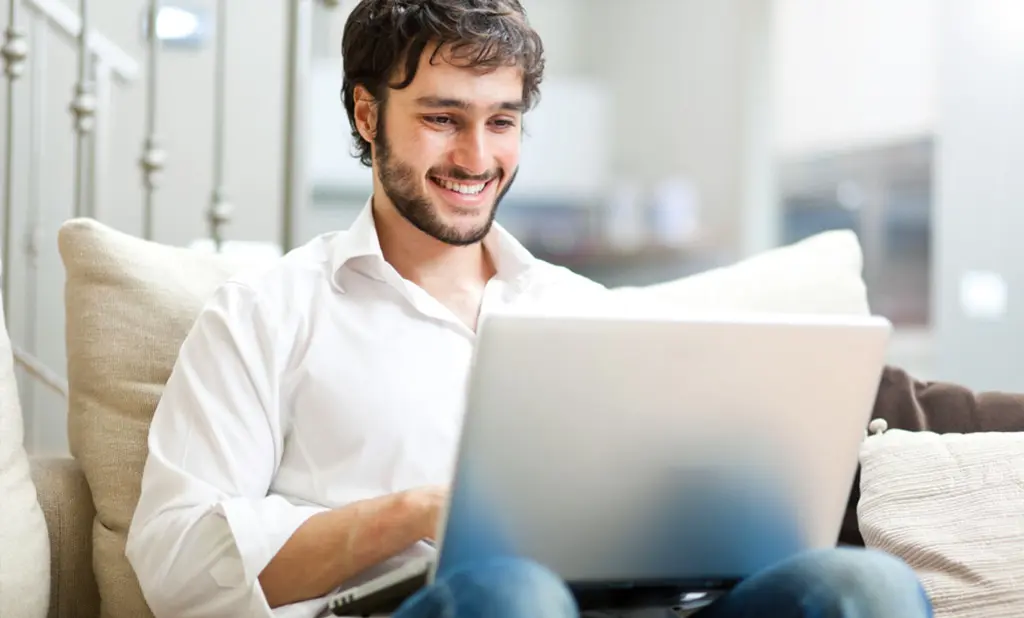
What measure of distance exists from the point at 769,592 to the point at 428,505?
347 millimetres

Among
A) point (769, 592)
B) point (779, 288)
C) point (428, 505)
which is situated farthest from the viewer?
point (779, 288)

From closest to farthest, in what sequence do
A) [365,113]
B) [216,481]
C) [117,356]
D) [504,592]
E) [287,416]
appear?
[504,592] < [216,481] < [287,416] < [117,356] < [365,113]

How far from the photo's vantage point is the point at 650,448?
99 cm

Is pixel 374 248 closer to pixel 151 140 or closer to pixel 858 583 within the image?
pixel 858 583

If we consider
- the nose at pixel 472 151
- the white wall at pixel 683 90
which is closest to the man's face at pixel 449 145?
the nose at pixel 472 151

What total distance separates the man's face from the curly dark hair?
0.6 inches

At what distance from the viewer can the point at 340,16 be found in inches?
200

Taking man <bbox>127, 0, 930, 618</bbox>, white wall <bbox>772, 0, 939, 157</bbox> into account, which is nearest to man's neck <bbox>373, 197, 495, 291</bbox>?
man <bbox>127, 0, 930, 618</bbox>

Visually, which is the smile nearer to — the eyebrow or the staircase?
the eyebrow

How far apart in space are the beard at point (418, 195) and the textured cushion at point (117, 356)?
0.28m

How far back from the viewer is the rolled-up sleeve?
4.17 ft

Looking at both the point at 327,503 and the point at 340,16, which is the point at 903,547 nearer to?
the point at 327,503

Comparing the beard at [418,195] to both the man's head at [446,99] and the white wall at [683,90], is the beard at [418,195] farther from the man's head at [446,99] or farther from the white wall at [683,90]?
the white wall at [683,90]

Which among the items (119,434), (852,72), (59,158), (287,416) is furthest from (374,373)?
(852,72)
